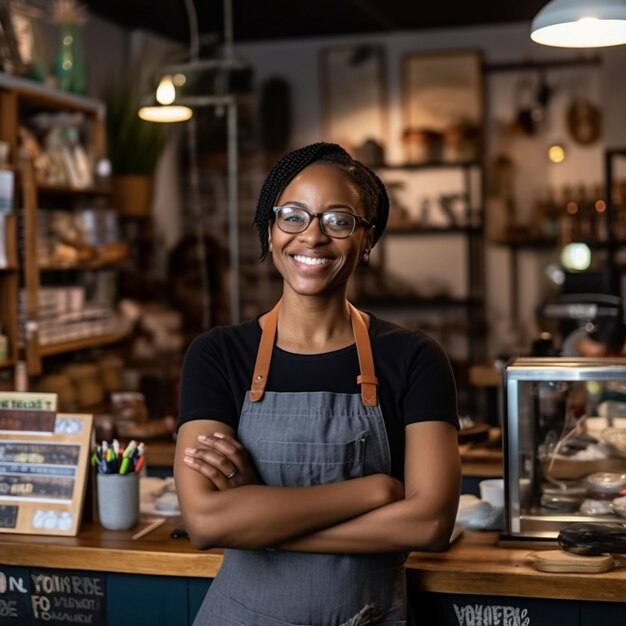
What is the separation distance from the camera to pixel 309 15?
821 cm

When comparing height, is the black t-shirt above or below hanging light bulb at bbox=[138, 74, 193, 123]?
below

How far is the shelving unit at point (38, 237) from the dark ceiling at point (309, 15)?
1.46m

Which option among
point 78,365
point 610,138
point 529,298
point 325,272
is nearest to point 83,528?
point 325,272

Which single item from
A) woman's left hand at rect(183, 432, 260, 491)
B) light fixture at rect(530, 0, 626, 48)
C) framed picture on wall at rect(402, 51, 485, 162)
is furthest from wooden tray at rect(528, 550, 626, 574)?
framed picture on wall at rect(402, 51, 485, 162)

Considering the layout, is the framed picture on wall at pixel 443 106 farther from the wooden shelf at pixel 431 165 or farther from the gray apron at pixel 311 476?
the gray apron at pixel 311 476

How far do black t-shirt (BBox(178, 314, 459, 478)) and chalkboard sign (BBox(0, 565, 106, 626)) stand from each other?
0.72m

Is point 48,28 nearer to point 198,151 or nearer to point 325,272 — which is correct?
point 198,151

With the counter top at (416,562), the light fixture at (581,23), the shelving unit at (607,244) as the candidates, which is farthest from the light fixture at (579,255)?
the counter top at (416,562)

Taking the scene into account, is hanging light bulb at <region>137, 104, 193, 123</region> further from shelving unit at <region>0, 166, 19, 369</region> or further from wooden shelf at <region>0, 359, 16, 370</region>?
wooden shelf at <region>0, 359, 16, 370</region>

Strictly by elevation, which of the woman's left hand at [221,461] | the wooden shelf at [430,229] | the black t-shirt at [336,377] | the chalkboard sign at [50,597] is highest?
the wooden shelf at [430,229]

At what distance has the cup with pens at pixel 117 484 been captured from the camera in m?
2.88

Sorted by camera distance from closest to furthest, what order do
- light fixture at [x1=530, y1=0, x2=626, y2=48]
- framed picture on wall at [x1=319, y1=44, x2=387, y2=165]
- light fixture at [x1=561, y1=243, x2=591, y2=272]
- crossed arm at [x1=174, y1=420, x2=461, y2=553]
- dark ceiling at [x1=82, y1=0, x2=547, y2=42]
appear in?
crossed arm at [x1=174, y1=420, x2=461, y2=553] → light fixture at [x1=530, y1=0, x2=626, y2=48] → light fixture at [x1=561, y1=243, x2=591, y2=272] → dark ceiling at [x1=82, y1=0, x2=547, y2=42] → framed picture on wall at [x1=319, y1=44, x2=387, y2=165]

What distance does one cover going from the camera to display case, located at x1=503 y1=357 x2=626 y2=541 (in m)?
2.67

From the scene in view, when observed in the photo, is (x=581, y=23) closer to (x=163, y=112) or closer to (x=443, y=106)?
(x=163, y=112)
